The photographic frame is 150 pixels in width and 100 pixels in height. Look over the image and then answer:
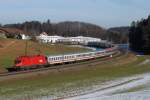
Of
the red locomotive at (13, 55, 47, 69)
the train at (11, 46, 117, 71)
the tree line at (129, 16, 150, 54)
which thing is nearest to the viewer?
the red locomotive at (13, 55, 47, 69)

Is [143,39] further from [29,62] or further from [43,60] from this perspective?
[29,62]

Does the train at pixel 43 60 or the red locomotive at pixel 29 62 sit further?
the train at pixel 43 60

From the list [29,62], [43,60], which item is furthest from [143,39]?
[29,62]

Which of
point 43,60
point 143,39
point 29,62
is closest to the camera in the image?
point 29,62

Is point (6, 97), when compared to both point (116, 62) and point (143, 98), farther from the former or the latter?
point (116, 62)

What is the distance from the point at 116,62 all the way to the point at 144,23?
8192 centimetres

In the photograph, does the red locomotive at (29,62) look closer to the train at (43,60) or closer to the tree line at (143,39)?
the train at (43,60)

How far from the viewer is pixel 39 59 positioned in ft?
248

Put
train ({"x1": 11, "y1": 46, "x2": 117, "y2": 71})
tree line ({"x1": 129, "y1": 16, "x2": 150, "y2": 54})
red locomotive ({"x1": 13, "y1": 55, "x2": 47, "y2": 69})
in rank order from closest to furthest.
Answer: red locomotive ({"x1": 13, "y1": 55, "x2": 47, "y2": 69}) → train ({"x1": 11, "y1": 46, "x2": 117, "y2": 71}) → tree line ({"x1": 129, "y1": 16, "x2": 150, "y2": 54})

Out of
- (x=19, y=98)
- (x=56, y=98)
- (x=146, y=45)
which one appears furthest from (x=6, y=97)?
(x=146, y=45)

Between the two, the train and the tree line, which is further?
the tree line

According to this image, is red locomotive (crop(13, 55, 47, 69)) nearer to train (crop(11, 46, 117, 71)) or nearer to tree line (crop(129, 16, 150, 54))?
train (crop(11, 46, 117, 71))

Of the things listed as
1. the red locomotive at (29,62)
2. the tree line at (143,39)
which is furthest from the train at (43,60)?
the tree line at (143,39)

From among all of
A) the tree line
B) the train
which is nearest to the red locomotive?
the train
